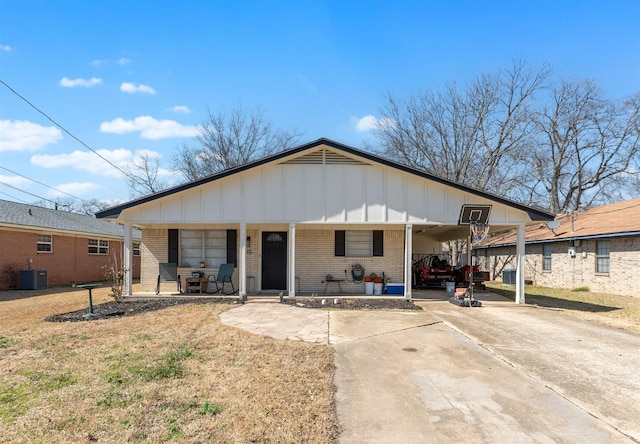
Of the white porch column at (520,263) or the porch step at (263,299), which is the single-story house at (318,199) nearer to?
the white porch column at (520,263)

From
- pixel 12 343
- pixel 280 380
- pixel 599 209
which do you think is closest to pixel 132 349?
pixel 12 343

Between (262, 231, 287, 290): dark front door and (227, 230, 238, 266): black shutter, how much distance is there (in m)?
0.97

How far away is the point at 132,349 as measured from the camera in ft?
21.2

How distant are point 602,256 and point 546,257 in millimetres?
3989

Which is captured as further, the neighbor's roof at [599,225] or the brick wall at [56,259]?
the brick wall at [56,259]

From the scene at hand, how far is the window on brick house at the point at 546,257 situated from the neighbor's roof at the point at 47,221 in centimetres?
2420

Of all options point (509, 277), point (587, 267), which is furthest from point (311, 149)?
point (587, 267)

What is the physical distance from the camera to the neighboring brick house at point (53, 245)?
17109 millimetres

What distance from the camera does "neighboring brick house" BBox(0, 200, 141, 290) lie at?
17109mm

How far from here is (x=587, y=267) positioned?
17438 mm

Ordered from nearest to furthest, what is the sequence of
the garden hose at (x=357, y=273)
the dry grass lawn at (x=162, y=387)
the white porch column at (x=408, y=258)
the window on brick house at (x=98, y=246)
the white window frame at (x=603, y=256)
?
the dry grass lawn at (x=162, y=387)
the white porch column at (x=408, y=258)
the garden hose at (x=357, y=273)
the white window frame at (x=603, y=256)
the window on brick house at (x=98, y=246)

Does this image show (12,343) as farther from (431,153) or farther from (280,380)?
(431,153)

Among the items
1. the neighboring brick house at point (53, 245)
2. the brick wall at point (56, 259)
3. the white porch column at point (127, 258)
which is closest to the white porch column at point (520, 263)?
the white porch column at point (127, 258)

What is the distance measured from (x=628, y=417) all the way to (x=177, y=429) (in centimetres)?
451
